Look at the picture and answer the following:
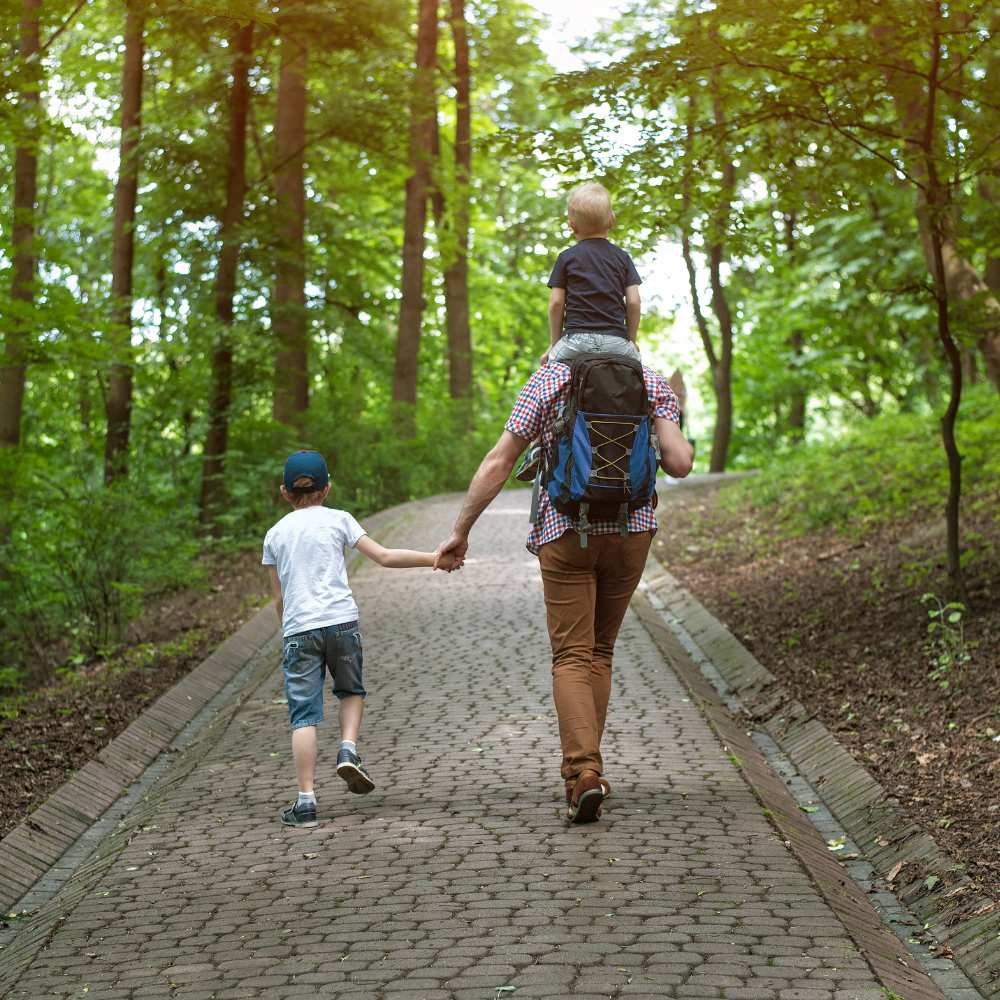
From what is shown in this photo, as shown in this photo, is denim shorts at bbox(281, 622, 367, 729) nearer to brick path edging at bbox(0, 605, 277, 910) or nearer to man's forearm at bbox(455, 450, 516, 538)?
man's forearm at bbox(455, 450, 516, 538)

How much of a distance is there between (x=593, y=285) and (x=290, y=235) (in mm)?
14536

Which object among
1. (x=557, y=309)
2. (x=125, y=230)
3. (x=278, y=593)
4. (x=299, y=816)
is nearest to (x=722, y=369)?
(x=125, y=230)

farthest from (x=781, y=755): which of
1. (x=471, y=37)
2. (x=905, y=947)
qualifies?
(x=471, y=37)

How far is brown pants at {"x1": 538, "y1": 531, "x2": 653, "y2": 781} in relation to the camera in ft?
19.1

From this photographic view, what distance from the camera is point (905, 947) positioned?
A: 4945mm

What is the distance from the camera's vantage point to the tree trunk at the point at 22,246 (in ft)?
35.2

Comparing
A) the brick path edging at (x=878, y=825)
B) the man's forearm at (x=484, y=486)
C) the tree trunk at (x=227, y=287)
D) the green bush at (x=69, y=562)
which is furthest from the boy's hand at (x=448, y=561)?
the tree trunk at (x=227, y=287)

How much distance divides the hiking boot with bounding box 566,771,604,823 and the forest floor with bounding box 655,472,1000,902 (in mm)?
1408

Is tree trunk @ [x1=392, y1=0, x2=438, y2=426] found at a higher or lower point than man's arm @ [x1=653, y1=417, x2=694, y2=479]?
higher

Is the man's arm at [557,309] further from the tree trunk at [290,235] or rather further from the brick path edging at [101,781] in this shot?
the tree trunk at [290,235]

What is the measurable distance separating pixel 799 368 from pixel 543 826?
1229 inches

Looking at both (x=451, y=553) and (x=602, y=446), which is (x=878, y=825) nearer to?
(x=602, y=446)

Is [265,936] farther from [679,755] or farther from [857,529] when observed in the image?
[857,529]

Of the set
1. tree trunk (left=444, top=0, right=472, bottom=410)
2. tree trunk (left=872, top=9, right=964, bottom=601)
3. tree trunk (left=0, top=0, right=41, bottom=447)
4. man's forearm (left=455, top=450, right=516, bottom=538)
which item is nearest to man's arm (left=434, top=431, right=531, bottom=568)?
man's forearm (left=455, top=450, right=516, bottom=538)
